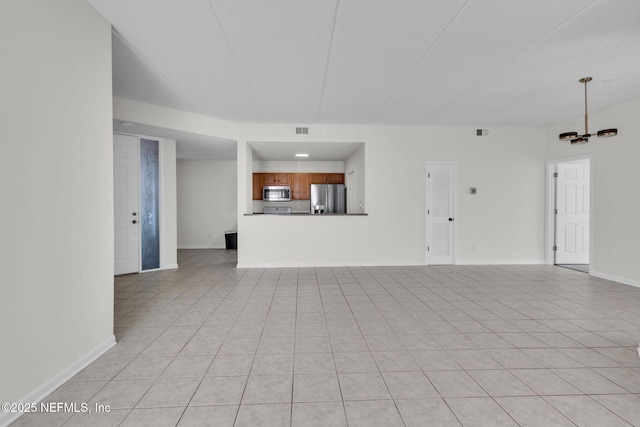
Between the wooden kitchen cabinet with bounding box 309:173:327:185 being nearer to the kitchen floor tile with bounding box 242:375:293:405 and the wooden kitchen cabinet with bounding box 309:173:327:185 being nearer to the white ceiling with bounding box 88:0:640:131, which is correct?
the white ceiling with bounding box 88:0:640:131

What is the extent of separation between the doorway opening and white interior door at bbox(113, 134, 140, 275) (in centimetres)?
797

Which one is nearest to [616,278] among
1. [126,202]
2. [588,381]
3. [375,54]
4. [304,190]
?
[588,381]

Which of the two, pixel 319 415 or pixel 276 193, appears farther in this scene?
pixel 276 193

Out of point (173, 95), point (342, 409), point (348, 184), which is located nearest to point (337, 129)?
point (348, 184)

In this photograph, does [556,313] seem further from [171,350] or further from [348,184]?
[348,184]

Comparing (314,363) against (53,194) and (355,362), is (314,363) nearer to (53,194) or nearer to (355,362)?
(355,362)

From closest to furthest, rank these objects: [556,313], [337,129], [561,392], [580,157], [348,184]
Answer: [561,392] < [556,313] < [580,157] < [337,129] < [348,184]

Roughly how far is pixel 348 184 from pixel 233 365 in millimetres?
6283

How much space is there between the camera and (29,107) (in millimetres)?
1786

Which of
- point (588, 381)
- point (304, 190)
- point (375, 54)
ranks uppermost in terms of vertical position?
point (375, 54)

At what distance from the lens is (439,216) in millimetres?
6043

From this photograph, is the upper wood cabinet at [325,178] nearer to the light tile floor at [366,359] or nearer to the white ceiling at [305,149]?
the white ceiling at [305,149]

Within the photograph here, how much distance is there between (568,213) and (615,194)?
133cm

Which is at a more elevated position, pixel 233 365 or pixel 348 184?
pixel 348 184
